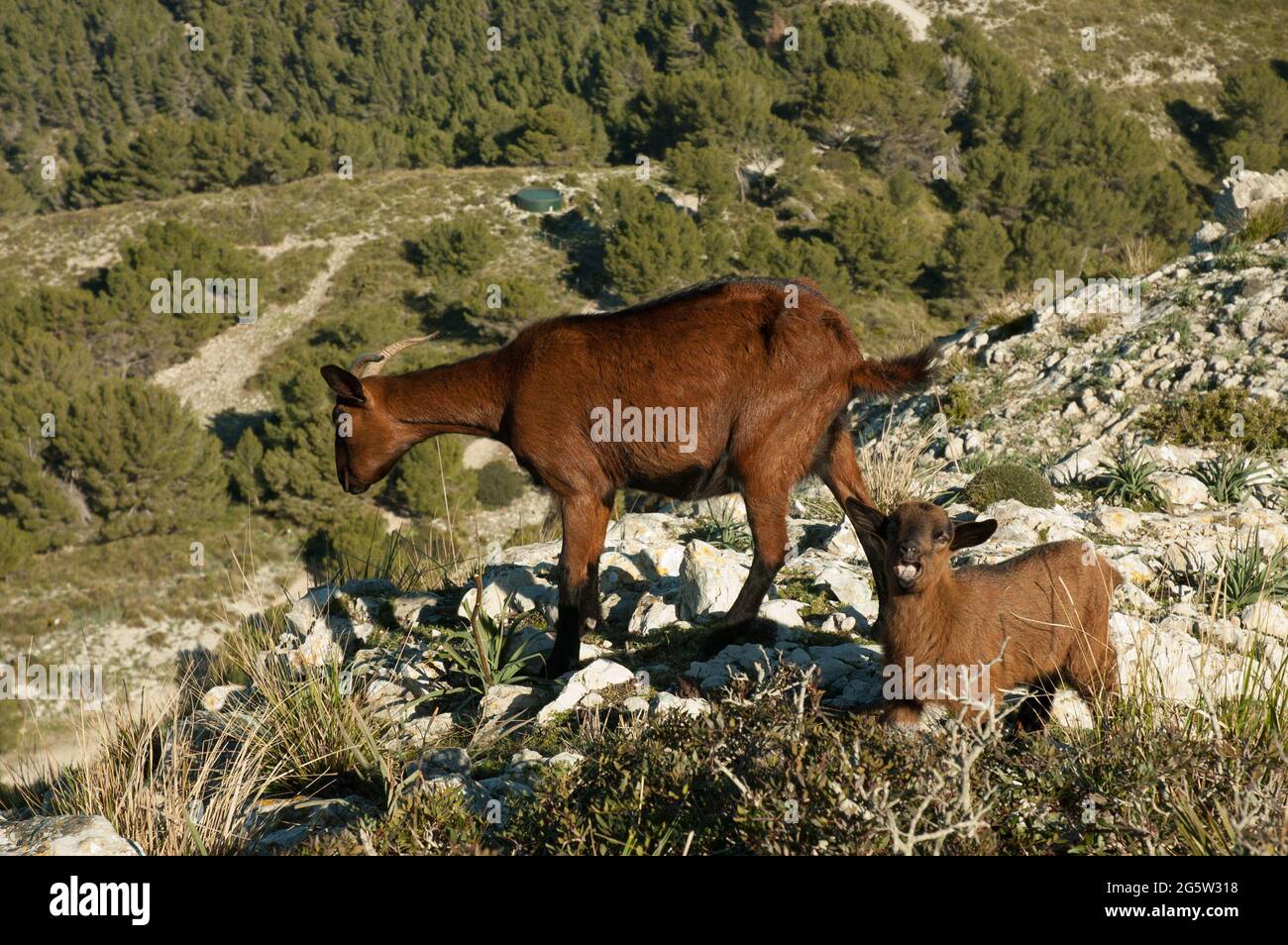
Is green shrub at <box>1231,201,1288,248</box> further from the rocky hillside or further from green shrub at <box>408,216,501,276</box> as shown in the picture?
green shrub at <box>408,216,501,276</box>

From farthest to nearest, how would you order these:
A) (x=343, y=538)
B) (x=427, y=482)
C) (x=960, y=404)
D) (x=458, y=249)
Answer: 1. (x=458, y=249)
2. (x=427, y=482)
3. (x=343, y=538)
4. (x=960, y=404)

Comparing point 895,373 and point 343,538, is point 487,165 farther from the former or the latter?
point 895,373

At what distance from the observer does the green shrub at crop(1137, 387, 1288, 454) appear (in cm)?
963

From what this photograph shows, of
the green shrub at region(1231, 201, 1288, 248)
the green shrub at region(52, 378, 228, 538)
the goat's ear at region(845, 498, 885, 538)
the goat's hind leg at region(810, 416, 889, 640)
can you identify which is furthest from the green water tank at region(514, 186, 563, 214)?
the goat's ear at region(845, 498, 885, 538)

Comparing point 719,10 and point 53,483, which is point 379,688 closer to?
point 53,483

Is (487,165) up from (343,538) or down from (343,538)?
up

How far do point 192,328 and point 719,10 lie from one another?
54.8m

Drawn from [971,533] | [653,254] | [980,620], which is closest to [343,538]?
[653,254]

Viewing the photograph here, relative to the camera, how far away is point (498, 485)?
140ft

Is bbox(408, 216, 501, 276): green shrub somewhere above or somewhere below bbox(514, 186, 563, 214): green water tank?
below

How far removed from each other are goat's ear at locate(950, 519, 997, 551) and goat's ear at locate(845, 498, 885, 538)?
35 cm

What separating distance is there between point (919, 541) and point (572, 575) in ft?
7.95

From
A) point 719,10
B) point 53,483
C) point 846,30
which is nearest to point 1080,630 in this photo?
point 53,483

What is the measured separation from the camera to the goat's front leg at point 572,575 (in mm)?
6199
